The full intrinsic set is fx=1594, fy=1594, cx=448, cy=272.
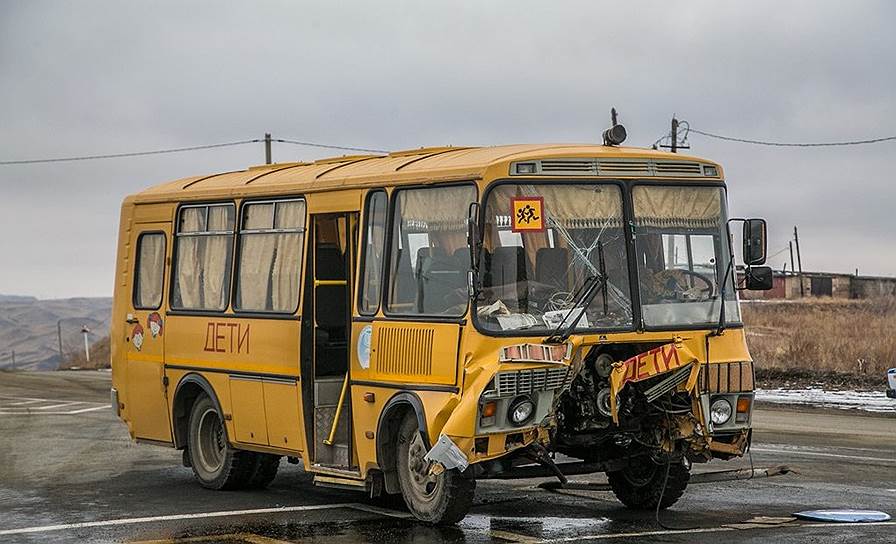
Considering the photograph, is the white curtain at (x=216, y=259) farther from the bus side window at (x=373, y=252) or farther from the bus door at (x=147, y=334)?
the bus side window at (x=373, y=252)

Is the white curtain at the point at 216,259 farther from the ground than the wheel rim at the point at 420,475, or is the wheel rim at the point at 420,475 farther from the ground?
the white curtain at the point at 216,259

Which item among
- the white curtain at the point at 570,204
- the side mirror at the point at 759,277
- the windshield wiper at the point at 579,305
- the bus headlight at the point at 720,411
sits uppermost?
the white curtain at the point at 570,204

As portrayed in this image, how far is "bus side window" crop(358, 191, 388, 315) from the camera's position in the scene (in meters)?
13.1

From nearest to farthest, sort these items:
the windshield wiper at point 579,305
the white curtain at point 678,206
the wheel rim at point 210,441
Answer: the windshield wiper at point 579,305
the white curtain at point 678,206
the wheel rim at point 210,441

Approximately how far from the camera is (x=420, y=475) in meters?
12.4

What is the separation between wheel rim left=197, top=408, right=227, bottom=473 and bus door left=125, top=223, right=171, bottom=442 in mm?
529

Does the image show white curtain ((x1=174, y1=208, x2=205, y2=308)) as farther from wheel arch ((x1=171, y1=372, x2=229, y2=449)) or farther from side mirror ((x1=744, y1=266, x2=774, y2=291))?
side mirror ((x1=744, y1=266, x2=774, y2=291))

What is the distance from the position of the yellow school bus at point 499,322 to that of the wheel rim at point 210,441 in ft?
3.75

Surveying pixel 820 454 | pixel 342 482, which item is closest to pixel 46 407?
pixel 820 454

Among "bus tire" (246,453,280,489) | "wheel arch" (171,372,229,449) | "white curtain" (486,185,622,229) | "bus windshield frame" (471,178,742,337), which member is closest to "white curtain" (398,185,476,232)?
"white curtain" (486,185,622,229)

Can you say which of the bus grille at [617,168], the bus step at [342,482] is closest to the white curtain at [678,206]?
the bus grille at [617,168]

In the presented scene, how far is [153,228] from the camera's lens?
17.0m

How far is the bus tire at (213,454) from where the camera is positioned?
15.4 m

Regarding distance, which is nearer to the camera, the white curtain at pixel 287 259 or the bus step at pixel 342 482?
the bus step at pixel 342 482
